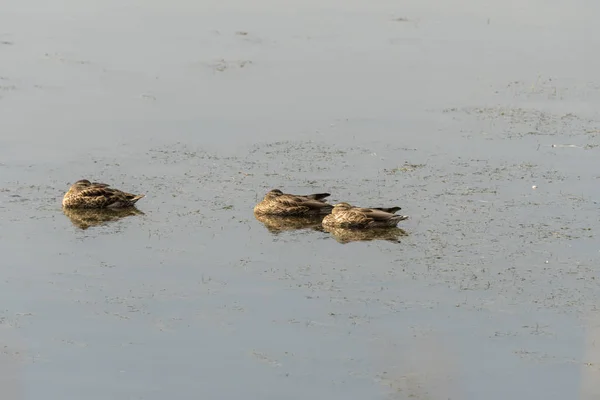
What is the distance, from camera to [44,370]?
9195 mm

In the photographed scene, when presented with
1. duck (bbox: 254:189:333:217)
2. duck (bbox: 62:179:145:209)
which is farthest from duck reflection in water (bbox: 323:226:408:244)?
duck (bbox: 62:179:145:209)

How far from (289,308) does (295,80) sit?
8483 millimetres

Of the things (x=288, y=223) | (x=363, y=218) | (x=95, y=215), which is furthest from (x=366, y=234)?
(x=95, y=215)

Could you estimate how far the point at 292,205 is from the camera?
1314cm

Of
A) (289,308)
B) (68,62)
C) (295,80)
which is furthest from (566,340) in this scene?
(68,62)

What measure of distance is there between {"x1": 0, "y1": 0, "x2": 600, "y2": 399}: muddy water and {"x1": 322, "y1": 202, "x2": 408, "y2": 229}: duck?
0.63ft

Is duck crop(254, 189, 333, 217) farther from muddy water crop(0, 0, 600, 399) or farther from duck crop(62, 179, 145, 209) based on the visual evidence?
duck crop(62, 179, 145, 209)

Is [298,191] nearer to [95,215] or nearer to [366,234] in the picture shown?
[366,234]

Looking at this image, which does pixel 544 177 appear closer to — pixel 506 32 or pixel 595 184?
pixel 595 184

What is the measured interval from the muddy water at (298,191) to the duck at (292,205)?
0.22 meters

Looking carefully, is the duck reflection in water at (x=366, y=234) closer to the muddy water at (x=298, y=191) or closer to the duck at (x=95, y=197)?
the muddy water at (x=298, y=191)

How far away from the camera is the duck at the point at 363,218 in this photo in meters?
12.8

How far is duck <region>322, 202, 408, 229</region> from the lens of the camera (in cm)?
1280

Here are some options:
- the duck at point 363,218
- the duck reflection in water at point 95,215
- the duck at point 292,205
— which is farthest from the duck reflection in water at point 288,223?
the duck reflection in water at point 95,215
